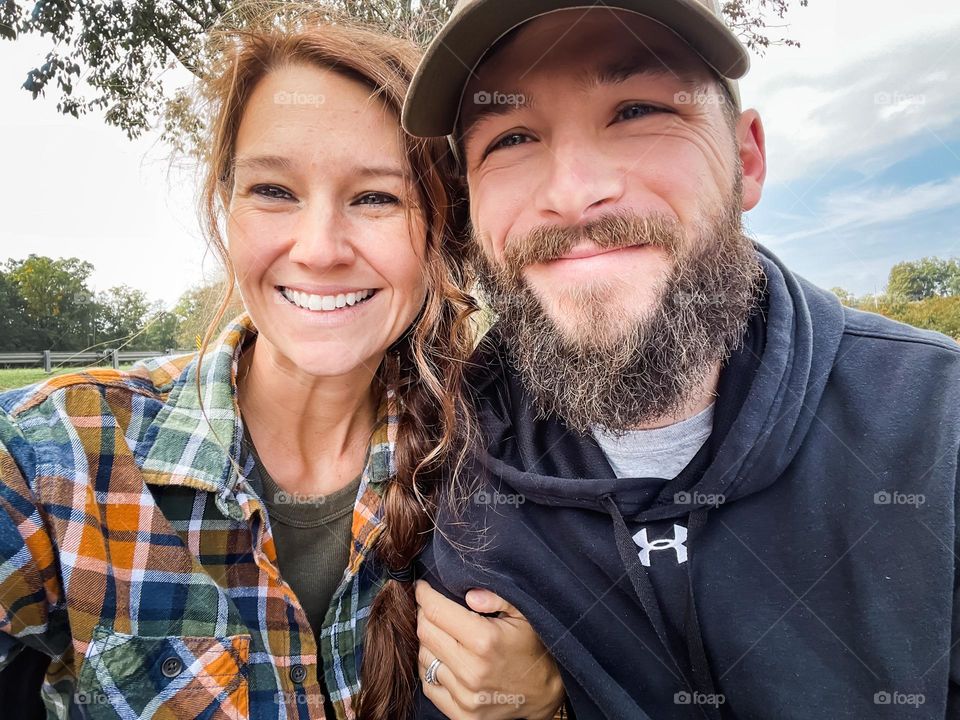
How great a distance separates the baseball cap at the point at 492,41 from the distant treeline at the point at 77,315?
0.97m

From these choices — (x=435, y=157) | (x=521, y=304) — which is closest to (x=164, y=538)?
(x=521, y=304)

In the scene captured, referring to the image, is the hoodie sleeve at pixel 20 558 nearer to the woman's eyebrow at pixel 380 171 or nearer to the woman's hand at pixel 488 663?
the woman's hand at pixel 488 663

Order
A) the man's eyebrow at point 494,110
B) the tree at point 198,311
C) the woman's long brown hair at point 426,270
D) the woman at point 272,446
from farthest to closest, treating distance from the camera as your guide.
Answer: the tree at point 198,311 → the woman's long brown hair at point 426,270 → the man's eyebrow at point 494,110 → the woman at point 272,446

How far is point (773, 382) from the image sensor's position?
50.1 inches

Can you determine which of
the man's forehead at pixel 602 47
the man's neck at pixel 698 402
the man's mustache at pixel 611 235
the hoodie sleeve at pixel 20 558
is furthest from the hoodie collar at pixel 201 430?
the man's forehead at pixel 602 47

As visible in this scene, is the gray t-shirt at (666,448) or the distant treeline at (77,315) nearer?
the gray t-shirt at (666,448)

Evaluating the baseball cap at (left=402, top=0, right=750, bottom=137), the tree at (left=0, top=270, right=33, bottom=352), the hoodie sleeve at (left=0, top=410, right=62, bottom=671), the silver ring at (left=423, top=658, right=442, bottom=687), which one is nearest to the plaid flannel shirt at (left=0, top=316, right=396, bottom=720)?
the hoodie sleeve at (left=0, top=410, right=62, bottom=671)

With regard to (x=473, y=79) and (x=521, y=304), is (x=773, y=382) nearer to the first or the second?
(x=521, y=304)

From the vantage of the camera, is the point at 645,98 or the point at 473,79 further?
the point at 473,79

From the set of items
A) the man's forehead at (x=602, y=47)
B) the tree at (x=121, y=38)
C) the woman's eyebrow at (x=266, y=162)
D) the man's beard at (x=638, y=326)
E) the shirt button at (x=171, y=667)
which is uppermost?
the tree at (x=121, y=38)

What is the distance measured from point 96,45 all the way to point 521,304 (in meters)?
4.64

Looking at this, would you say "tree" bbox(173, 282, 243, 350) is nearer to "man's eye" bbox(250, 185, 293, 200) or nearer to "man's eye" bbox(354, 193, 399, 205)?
"man's eye" bbox(250, 185, 293, 200)

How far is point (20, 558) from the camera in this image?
111 cm

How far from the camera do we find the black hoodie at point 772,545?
3.68 feet
